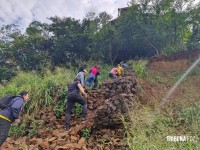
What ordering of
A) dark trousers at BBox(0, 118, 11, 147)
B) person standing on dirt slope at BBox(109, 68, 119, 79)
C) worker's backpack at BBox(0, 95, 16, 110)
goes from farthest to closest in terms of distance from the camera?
person standing on dirt slope at BBox(109, 68, 119, 79), worker's backpack at BBox(0, 95, 16, 110), dark trousers at BBox(0, 118, 11, 147)

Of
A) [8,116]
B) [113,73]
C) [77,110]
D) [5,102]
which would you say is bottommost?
[8,116]

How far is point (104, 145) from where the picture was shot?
5637 millimetres

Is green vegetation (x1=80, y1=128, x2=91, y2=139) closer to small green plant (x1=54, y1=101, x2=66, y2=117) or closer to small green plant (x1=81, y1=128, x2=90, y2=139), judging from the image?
small green plant (x1=81, y1=128, x2=90, y2=139)

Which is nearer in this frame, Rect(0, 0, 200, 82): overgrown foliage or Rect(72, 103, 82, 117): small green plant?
Rect(72, 103, 82, 117): small green plant

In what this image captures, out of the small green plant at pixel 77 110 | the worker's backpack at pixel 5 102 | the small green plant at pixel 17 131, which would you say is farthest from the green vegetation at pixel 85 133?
the small green plant at pixel 17 131

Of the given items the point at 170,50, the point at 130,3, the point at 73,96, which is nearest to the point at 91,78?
the point at 73,96

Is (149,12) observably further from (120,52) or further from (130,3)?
(120,52)

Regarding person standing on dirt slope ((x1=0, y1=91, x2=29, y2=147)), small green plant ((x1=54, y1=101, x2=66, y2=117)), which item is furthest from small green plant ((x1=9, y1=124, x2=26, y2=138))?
person standing on dirt slope ((x1=0, y1=91, x2=29, y2=147))

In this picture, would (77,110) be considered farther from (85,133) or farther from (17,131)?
(17,131)

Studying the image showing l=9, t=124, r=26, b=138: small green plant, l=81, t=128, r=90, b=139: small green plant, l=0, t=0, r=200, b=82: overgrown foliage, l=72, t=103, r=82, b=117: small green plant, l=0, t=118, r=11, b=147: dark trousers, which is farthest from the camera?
l=0, t=0, r=200, b=82: overgrown foliage

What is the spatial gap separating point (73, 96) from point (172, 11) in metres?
14.2

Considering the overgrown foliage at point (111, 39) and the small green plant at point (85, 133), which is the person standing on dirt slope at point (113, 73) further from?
the overgrown foliage at point (111, 39)

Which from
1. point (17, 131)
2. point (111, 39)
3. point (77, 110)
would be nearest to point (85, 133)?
point (77, 110)

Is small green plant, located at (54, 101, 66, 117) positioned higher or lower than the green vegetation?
higher
